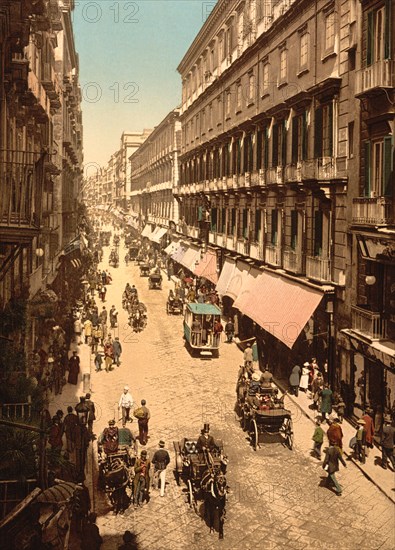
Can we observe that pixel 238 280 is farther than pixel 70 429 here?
Yes

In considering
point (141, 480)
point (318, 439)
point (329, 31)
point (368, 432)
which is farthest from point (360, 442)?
point (329, 31)

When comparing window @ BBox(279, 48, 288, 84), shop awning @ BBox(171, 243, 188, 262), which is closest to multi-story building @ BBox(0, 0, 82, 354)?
window @ BBox(279, 48, 288, 84)

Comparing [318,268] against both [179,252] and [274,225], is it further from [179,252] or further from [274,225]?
[179,252]

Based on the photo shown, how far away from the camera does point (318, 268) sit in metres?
24.7

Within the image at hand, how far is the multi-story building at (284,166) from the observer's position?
23.4 m

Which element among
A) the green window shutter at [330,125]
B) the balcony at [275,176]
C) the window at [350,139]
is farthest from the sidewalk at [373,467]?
the balcony at [275,176]

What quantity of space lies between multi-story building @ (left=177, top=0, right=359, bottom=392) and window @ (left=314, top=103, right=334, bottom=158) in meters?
0.04

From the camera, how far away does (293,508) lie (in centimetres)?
1502

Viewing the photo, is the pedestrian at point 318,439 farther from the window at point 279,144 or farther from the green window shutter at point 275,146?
the green window shutter at point 275,146

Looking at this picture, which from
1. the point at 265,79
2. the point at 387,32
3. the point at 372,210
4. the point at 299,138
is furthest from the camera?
the point at 265,79

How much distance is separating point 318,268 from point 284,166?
6.53 metres

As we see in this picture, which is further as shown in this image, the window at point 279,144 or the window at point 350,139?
the window at point 279,144

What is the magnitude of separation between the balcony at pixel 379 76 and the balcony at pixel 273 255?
11288 millimetres

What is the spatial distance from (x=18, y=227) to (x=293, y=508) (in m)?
9.55
